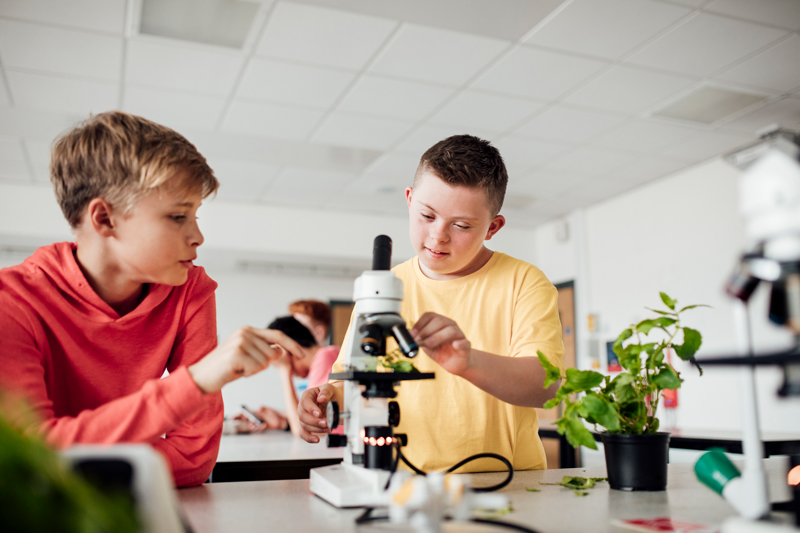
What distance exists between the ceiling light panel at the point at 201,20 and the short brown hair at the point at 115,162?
1.99m

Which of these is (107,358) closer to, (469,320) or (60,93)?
(469,320)

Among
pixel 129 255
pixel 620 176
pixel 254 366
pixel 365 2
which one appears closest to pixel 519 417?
pixel 254 366

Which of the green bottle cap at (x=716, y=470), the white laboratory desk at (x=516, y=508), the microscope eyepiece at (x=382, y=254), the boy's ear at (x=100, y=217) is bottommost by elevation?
the white laboratory desk at (x=516, y=508)

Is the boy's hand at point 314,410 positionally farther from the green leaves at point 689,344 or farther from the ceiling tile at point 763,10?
the ceiling tile at point 763,10

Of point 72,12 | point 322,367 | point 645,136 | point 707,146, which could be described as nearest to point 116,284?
point 322,367

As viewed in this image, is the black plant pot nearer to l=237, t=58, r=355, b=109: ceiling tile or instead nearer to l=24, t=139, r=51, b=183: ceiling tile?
l=237, t=58, r=355, b=109: ceiling tile

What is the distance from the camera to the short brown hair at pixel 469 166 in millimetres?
1347

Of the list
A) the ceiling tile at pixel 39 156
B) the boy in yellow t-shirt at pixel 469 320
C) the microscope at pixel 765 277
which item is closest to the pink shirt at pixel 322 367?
the boy in yellow t-shirt at pixel 469 320

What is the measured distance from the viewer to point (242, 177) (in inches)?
204

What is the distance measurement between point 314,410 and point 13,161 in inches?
190

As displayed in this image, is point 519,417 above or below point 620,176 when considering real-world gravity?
below

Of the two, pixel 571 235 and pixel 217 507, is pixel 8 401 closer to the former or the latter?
pixel 217 507

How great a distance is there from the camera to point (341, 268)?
6785 millimetres

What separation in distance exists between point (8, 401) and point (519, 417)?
1.13 meters
